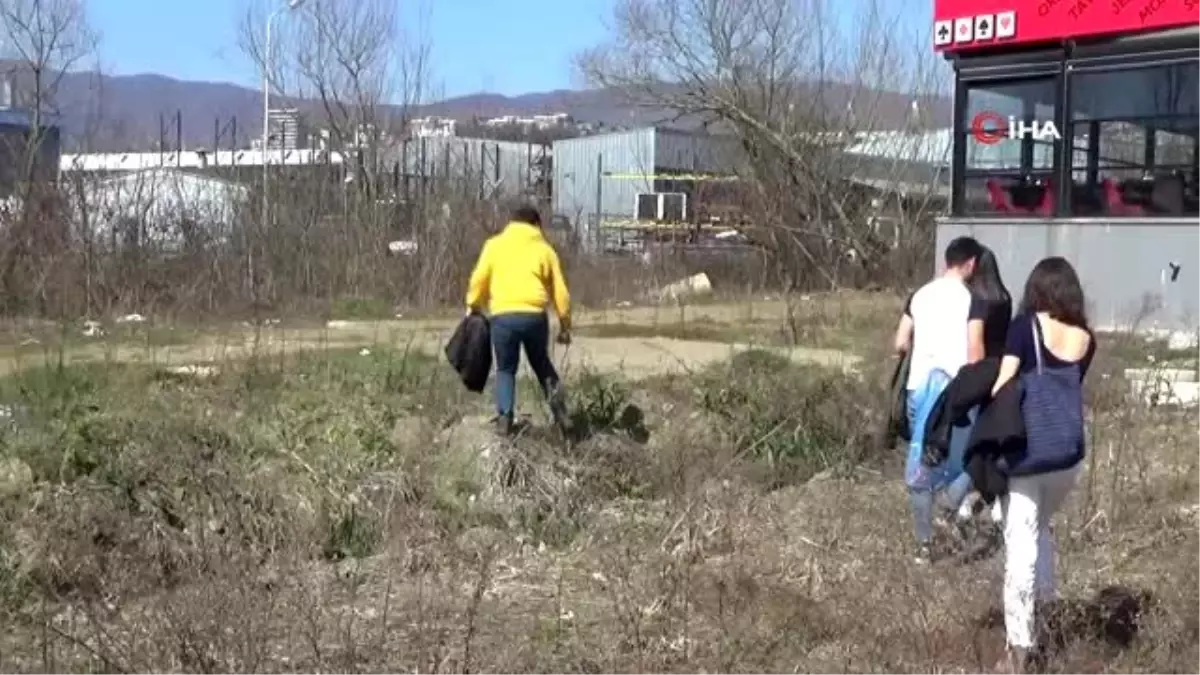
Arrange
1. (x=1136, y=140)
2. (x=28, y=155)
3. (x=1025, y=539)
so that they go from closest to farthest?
1. (x=1025, y=539)
2. (x=1136, y=140)
3. (x=28, y=155)

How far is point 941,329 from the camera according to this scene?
818cm

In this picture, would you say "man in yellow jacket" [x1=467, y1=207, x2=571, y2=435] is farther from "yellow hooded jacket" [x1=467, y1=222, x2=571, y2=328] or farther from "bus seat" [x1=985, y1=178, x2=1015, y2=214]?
"bus seat" [x1=985, y1=178, x2=1015, y2=214]

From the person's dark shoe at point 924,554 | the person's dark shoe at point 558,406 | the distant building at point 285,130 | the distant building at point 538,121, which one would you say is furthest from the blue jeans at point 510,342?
the distant building at point 538,121

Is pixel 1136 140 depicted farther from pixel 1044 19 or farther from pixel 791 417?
pixel 791 417

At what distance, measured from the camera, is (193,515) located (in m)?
8.12

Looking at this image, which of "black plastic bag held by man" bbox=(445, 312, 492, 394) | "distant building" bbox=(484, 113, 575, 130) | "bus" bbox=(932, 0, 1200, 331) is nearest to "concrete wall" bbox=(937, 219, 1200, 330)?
"bus" bbox=(932, 0, 1200, 331)

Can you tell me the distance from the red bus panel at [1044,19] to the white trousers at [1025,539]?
34.9 ft

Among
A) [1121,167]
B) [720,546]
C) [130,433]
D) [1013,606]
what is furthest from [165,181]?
[1013,606]

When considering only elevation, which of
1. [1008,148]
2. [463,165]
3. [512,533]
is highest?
[1008,148]

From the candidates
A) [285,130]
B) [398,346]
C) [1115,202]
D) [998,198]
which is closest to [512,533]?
[398,346]

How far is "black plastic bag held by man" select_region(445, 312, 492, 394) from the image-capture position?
34.8ft

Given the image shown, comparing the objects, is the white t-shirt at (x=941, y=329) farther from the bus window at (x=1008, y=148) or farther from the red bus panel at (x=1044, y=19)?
the bus window at (x=1008, y=148)

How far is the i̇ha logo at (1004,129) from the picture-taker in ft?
53.5

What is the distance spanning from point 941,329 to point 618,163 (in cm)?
3653
